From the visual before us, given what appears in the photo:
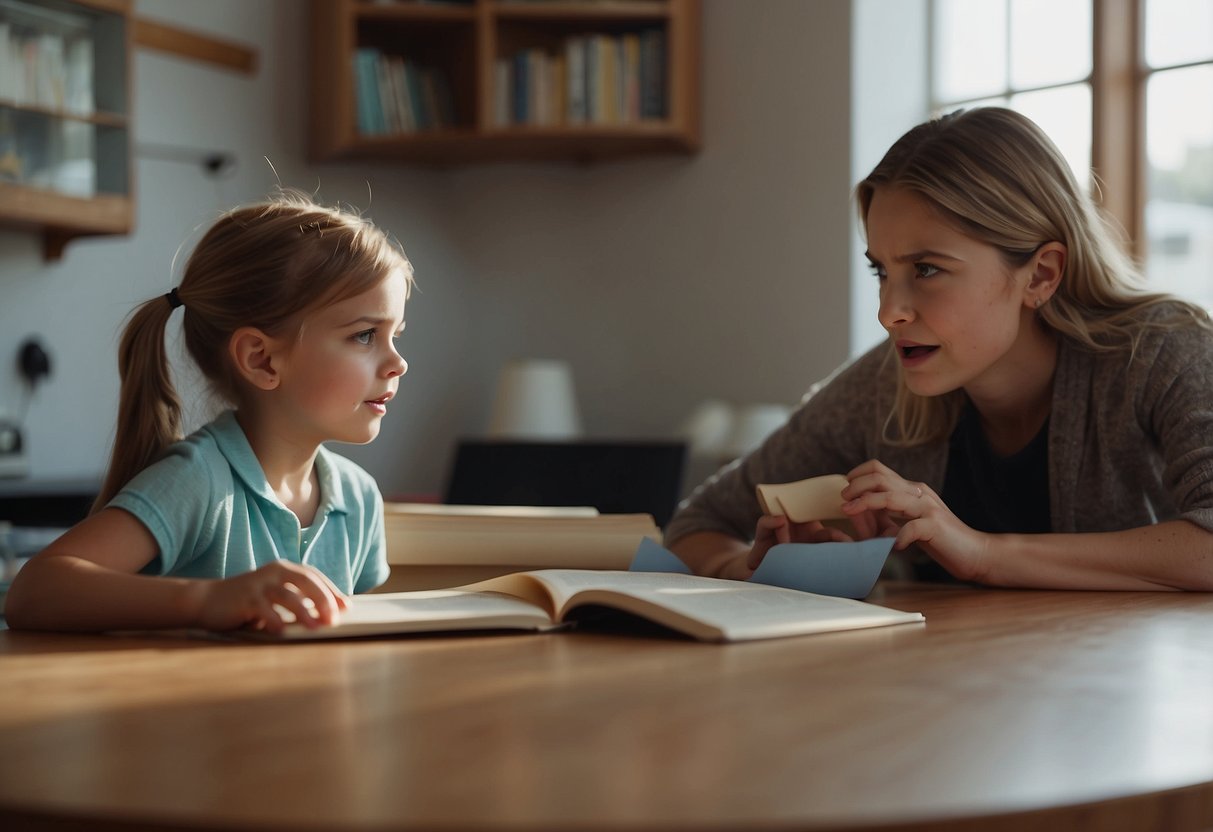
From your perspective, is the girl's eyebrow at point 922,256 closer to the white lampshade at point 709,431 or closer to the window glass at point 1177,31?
the white lampshade at point 709,431

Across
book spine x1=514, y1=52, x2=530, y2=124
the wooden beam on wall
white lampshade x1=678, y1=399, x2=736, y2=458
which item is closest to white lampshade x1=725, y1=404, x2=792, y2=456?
white lampshade x1=678, y1=399, x2=736, y2=458

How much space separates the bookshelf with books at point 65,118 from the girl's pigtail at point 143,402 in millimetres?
1899

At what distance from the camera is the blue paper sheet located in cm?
109

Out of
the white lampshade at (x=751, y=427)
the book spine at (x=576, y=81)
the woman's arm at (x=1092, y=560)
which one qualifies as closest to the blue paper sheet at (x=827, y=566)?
the woman's arm at (x=1092, y=560)

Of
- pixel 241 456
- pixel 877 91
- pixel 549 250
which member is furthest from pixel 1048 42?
pixel 241 456

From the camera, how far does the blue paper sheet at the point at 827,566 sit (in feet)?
3.58

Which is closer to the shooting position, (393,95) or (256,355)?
(256,355)

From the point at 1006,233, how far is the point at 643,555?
1.77 ft

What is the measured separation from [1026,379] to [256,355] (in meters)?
0.88

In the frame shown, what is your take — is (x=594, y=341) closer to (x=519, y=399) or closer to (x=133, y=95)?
(x=519, y=399)

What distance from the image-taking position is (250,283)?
133cm

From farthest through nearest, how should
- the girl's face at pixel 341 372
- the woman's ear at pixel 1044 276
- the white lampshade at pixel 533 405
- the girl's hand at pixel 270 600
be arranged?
the white lampshade at pixel 533 405, the woman's ear at pixel 1044 276, the girl's face at pixel 341 372, the girl's hand at pixel 270 600

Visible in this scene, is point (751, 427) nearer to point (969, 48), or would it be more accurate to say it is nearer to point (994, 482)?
point (969, 48)

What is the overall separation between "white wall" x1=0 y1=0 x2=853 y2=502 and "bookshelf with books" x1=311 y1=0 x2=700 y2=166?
13 centimetres
